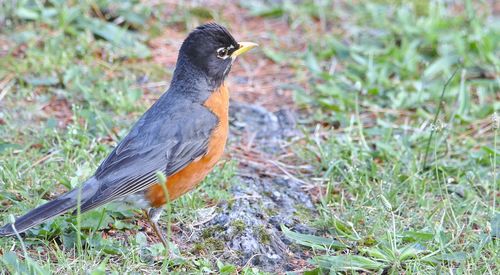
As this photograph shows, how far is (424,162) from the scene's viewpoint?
5.92 m

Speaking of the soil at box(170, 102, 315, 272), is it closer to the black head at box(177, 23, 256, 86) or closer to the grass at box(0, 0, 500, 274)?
the grass at box(0, 0, 500, 274)

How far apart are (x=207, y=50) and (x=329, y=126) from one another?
1.58 m

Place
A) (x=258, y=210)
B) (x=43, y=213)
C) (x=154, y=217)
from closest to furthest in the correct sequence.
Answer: (x=43, y=213)
(x=154, y=217)
(x=258, y=210)

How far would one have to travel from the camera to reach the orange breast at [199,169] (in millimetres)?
4965

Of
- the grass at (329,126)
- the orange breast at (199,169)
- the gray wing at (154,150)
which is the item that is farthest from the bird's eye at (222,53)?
the grass at (329,126)

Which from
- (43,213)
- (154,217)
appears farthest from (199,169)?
(43,213)

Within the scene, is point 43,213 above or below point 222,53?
below

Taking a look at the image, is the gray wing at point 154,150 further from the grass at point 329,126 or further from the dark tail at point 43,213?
the grass at point 329,126

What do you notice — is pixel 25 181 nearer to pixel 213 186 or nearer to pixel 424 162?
pixel 213 186

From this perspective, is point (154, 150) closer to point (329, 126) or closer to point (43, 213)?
point (43, 213)

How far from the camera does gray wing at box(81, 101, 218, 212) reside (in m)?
4.84

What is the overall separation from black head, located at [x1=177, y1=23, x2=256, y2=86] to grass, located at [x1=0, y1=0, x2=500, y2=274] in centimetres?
69

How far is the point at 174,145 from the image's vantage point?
5.20 m

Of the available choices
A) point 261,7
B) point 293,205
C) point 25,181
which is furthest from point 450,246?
point 261,7
